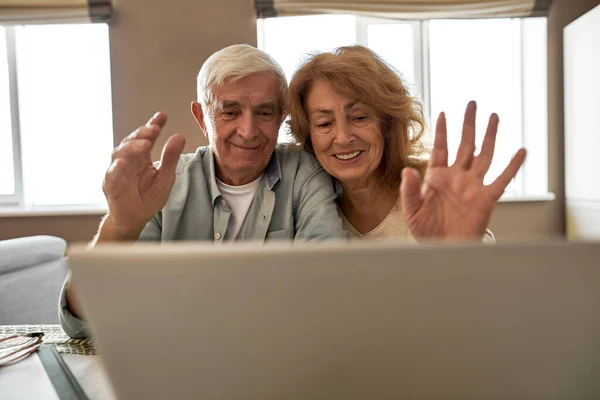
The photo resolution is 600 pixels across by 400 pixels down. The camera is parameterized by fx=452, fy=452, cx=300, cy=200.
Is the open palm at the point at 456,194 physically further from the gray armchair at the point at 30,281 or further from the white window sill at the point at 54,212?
the white window sill at the point at 54,212

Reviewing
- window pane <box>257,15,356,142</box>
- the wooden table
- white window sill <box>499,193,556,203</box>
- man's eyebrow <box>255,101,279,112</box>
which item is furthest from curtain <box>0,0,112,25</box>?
white window sill <box>499,193,556,203</box>

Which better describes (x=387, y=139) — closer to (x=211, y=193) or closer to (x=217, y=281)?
(x=211, y=193)

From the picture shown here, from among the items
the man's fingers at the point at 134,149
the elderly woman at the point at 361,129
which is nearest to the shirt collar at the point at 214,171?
the elderly woman at the point at 361,129

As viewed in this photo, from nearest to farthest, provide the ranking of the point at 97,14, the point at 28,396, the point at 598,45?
the point at 28,396 < the point at 598,45 < the point at 97,14

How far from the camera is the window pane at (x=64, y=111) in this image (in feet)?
11.0

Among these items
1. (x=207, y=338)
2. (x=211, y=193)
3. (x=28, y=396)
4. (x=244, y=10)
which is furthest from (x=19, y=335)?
(x=244, y=10)

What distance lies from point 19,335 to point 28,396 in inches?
14.0

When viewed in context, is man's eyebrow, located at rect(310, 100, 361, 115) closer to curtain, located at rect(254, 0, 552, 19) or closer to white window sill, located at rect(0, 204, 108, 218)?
curtain, located at rect(254, 0, 552, 19)

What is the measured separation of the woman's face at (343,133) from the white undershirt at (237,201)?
0.23 m

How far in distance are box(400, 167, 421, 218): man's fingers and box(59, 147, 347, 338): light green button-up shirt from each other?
0.41 m

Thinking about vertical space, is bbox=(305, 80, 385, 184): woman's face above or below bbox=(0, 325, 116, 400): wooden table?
above

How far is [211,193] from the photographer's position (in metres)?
1.30

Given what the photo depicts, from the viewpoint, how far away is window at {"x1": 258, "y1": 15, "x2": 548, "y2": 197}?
3342 millimetres

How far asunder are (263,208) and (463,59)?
2780 mm
